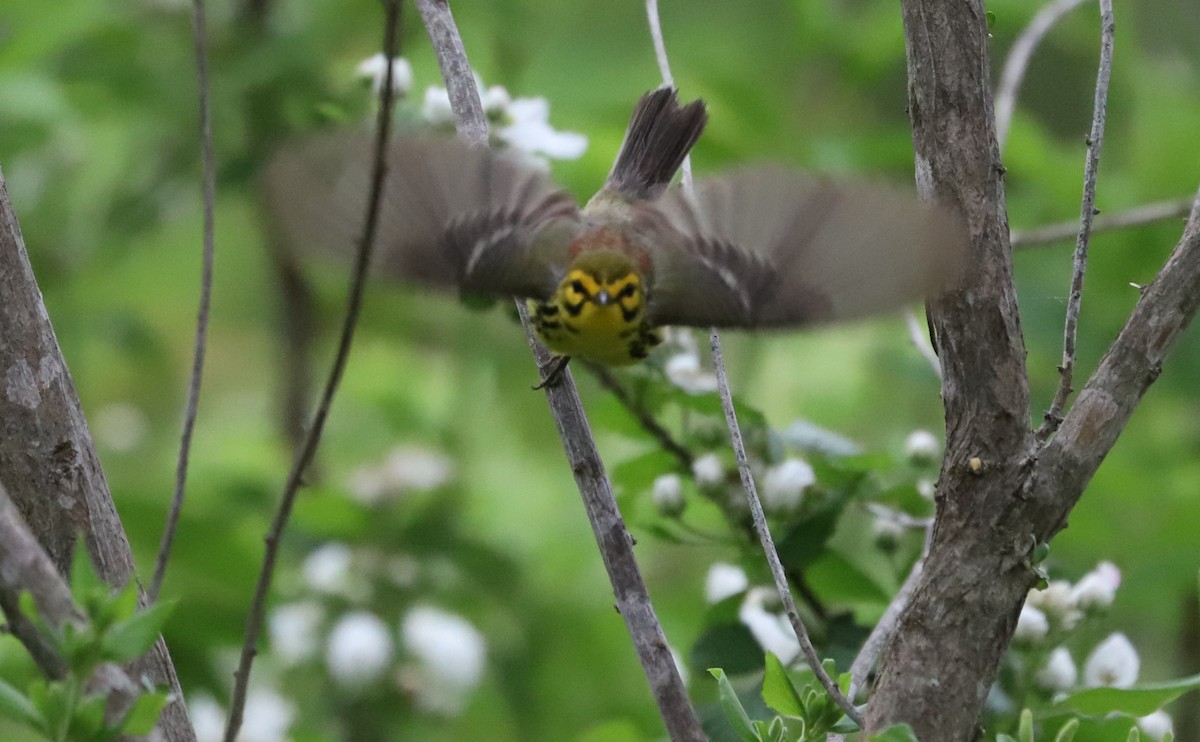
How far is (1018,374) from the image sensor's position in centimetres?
122

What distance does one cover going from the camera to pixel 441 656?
2.74 m

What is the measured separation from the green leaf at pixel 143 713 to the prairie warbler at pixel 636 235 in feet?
1.78

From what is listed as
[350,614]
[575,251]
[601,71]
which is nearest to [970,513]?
[575,251]

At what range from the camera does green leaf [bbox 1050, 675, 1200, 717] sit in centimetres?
123

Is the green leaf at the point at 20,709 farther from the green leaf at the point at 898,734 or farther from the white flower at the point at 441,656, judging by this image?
the white flower at the point at 441,656

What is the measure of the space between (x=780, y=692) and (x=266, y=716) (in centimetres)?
175

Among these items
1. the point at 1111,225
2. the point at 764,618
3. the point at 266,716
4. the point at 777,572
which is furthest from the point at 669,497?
the point at 266,716

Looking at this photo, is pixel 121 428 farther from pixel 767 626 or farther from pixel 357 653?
pixel 767 626

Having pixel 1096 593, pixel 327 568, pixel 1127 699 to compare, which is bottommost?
pixel 1127 699

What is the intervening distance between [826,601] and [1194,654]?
127 centimetres

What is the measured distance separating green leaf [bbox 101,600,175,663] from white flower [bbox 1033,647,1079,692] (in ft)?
3.58

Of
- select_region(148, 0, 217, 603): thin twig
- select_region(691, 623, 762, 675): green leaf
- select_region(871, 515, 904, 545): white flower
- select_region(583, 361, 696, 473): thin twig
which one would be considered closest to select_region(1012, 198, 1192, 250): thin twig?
select_region(871, 515, 904, 545): white flower

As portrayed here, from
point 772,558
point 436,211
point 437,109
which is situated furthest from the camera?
point 437,109

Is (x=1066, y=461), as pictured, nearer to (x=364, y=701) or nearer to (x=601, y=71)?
(x=364, y=701)
